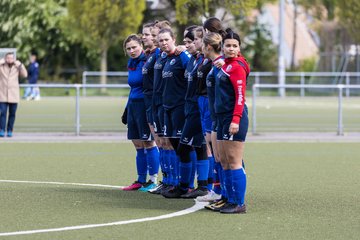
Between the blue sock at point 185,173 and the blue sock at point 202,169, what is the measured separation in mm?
146

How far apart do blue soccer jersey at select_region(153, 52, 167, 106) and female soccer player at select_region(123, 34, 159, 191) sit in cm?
53

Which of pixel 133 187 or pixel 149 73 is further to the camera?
pixel 133 187

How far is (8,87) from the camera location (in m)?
24.2

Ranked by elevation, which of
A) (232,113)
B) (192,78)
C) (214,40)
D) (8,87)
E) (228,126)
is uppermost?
(214,40)

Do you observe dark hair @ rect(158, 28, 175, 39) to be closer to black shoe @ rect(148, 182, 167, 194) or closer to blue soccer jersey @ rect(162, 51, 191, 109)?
blue soccer jersey @ rect(162, 51, 191, 109)

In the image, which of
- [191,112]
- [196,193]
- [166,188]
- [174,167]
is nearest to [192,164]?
[196,193]

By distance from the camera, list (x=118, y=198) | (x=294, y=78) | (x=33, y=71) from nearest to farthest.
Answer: (x=118, y=198) → (x=33, y=71) → (x=294, y=78)

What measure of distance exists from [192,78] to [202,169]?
1204mm

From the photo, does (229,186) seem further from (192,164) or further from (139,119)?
(139,119)

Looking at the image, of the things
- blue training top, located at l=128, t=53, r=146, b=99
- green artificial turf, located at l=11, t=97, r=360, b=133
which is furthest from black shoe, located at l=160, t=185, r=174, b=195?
green artificial turf, located at l=11, t=97, r=360, b=133

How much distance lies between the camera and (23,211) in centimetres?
1183

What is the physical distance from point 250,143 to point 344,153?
304 cm

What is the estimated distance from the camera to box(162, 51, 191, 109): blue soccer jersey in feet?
43.8

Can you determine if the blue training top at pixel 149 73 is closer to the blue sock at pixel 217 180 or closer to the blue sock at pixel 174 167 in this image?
the blue sock at pixel 174 167
